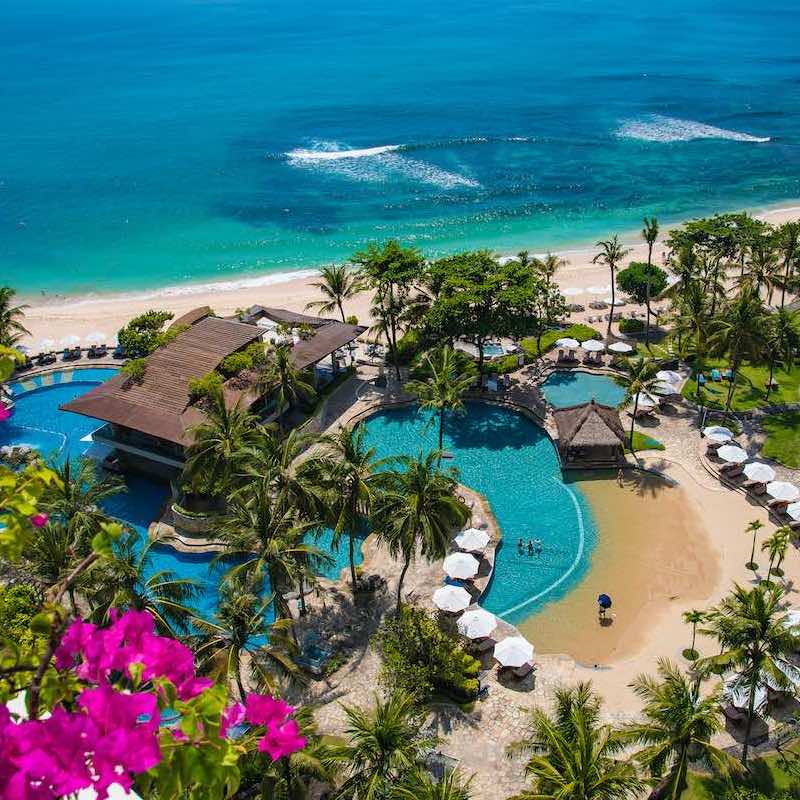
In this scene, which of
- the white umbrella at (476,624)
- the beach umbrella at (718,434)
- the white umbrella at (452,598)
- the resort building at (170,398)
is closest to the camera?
the white umbrella at (476,624)

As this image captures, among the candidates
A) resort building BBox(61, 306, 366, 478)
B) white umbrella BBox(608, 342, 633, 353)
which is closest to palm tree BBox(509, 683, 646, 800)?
resort building BBox(61, 306, 366, 478)

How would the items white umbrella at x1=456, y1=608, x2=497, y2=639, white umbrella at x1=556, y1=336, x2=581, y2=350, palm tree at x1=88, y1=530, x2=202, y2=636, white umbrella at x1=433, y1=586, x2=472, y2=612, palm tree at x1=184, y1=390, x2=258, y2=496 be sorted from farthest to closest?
white umbrella at x1=556, y1=336, x2=581, y2=350 → palm tree at x1=184, y1=390, x2=258, y2=496 → white umbrella at x1=433, y1=586, x2=472, y2=612 → white umbrella at x1=456, y1=608, x2=497, y2=639 → palm tree at x1=88, y1=530, x2=202, y2=636

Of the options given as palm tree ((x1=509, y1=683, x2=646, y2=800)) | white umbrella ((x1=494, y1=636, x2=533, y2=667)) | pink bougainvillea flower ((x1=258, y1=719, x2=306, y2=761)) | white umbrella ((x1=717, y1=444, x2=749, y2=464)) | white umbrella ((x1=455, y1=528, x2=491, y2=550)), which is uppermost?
pink bougainvillea flower ((x1=258, y1=719, x2=306, y2=761))

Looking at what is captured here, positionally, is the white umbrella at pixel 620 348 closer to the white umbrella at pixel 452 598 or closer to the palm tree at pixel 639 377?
the palm tree at pixel 639 377

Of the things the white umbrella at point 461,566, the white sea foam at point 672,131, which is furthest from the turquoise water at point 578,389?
the white sea foam at point 672,131

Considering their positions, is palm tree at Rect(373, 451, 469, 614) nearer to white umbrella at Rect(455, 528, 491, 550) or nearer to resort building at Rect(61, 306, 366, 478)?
white umbrella at Rect(455, 528, 491, 550)

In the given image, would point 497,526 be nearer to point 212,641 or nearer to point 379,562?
point 379,562
